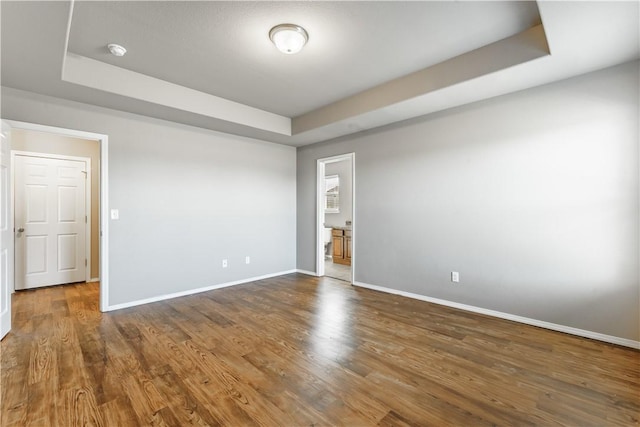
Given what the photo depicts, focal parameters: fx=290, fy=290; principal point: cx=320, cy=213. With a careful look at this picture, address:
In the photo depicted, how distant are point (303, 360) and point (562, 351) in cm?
217

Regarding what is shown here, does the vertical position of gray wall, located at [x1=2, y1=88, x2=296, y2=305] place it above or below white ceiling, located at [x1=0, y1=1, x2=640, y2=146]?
below

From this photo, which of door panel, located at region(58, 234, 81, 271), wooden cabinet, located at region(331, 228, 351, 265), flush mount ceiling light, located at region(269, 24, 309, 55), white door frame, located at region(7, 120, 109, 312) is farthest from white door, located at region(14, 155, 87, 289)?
wooden cabinet, located at region(331, 228, 351, 265)

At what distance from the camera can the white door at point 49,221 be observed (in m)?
4.34

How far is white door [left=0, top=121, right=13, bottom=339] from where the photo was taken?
8.67ft

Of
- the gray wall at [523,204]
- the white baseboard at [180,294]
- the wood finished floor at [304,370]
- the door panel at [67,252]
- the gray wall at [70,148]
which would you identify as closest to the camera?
the wood finished floor at [304,370]

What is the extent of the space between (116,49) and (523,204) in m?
4.21

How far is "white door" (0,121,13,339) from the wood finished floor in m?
0.23

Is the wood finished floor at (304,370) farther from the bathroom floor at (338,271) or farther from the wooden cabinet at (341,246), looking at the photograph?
the wooden cabinet at (341,246)

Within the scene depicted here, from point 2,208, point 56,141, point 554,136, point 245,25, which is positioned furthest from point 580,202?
point 56,141

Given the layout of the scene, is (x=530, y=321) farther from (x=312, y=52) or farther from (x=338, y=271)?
(x=312, y=52)

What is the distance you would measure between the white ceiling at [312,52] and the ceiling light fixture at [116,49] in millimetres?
46

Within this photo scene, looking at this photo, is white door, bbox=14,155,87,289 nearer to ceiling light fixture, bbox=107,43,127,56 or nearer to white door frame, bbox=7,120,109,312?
white door frame, bbox=7,120,109,312

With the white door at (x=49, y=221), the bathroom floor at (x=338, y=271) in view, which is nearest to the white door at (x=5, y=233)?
the white door at (x=49, y=221)

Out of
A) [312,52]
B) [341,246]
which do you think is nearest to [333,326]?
[312,52]
